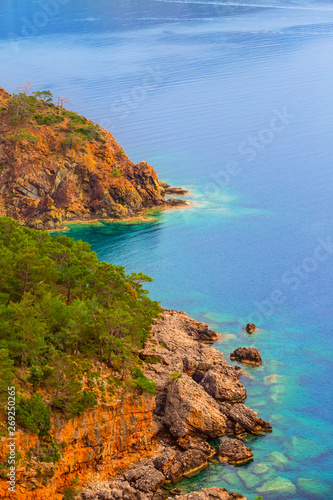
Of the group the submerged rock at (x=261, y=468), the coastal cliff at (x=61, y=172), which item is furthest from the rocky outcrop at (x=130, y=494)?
the coastal cliff at (x=61, y=172)

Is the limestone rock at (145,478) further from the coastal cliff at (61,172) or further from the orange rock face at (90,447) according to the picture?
the coastal cliff at (61,172)

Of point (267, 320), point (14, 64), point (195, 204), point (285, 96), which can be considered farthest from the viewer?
point (14, 64)

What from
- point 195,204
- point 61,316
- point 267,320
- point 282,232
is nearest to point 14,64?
point 195,204

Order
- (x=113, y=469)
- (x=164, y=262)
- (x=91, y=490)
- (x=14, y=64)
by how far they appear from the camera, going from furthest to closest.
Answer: (x=14, y=64)
(x=164, y=262)
(x=113, y=469)
(x=91, y=490)

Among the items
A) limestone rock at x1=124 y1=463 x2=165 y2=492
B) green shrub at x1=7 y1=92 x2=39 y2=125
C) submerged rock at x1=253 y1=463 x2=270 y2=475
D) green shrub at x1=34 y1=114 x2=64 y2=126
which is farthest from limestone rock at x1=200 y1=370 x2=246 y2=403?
green shrub at x1=7 y1=92 x2=39 y2=125

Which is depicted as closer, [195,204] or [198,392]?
[198,392]

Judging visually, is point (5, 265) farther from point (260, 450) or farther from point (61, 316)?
point (260, 450)

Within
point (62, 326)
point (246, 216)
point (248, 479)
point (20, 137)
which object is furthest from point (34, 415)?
point (246, 216)

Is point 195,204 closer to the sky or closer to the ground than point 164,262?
closer to the sky
